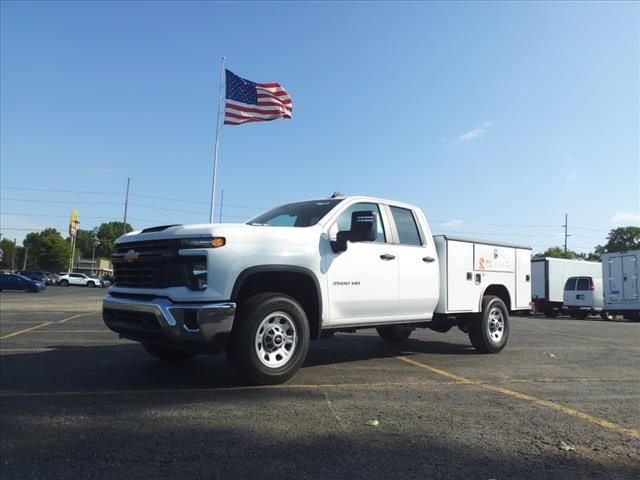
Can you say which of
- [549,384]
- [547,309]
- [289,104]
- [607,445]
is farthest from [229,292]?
[547,309]

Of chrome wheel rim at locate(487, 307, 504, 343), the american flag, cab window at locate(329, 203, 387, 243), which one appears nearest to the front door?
cab window at locate(329, 203, 387, 243)

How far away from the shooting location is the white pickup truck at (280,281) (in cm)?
492

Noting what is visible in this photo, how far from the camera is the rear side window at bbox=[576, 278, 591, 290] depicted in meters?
24.7

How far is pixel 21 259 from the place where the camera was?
458 feet

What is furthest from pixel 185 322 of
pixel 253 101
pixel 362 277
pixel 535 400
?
pixel 253 101

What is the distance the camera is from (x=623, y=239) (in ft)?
305

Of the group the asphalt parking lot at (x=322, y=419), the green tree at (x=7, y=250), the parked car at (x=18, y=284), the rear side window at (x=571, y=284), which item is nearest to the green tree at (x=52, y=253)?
the green tree at (x=7, y=250)

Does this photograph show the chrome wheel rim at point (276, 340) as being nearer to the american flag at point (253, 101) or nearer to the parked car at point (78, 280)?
the american flag at point (253, 101)

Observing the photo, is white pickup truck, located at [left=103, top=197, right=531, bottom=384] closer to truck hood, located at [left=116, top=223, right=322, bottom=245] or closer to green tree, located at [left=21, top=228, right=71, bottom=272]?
truck hood, located at [left=116, top=223, right=322, bottom=245]

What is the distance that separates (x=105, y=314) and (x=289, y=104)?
50.5 feet

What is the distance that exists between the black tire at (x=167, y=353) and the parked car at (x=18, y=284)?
37618mm

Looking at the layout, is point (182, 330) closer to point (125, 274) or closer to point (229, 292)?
point (229, 292)

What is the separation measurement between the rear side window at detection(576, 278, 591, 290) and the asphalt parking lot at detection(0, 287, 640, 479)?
19461 mm

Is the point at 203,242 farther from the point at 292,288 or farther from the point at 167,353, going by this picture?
the point at 167,353
